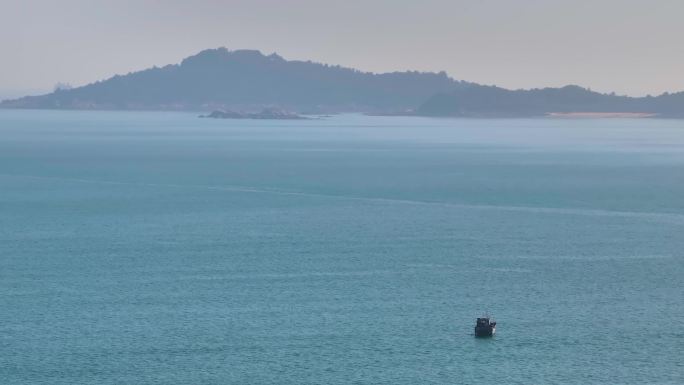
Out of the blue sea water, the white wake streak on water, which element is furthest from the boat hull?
the white wake streak on water

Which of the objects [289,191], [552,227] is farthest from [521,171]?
[552,227]

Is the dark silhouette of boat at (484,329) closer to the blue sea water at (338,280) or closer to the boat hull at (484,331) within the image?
the boat hull at (484,331)

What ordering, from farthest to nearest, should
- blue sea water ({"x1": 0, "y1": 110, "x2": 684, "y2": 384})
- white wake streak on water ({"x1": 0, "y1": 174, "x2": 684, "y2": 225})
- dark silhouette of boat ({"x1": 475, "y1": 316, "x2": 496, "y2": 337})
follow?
1. white wake streak on water ({"x1": 0, "y1": 174, "x2": 684, "y2": 225})
2. dark silhouette of boat ({"x1": 475, "y1": 316, "x2": 496, "y2": 337})
3. blue sea water ({"x1": 0, "y1": 110, "x2": 684, "y2": 384})

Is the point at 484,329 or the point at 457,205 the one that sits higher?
the point at 457,205

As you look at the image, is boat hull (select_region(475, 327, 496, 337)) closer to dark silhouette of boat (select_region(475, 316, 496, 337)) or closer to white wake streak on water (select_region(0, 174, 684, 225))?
dark silhouette of boat (select_region(475, 316, 496, 337))

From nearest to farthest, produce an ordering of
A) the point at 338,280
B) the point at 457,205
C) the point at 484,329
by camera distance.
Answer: the point at 484,329, the point at 338,280, the point at 457,205

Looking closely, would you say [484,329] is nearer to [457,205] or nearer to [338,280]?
[338,280]

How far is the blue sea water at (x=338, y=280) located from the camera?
32.5m

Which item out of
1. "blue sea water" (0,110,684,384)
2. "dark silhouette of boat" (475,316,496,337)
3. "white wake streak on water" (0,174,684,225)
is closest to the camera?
"blue sea water" (0,110,684,384)

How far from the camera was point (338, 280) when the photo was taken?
4200 centimetres

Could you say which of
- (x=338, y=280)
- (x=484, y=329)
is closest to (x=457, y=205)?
(x=338, y=280)

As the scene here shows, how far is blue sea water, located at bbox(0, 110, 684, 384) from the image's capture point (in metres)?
32.5

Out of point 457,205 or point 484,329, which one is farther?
point 457,205

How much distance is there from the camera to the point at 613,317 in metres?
37.4
